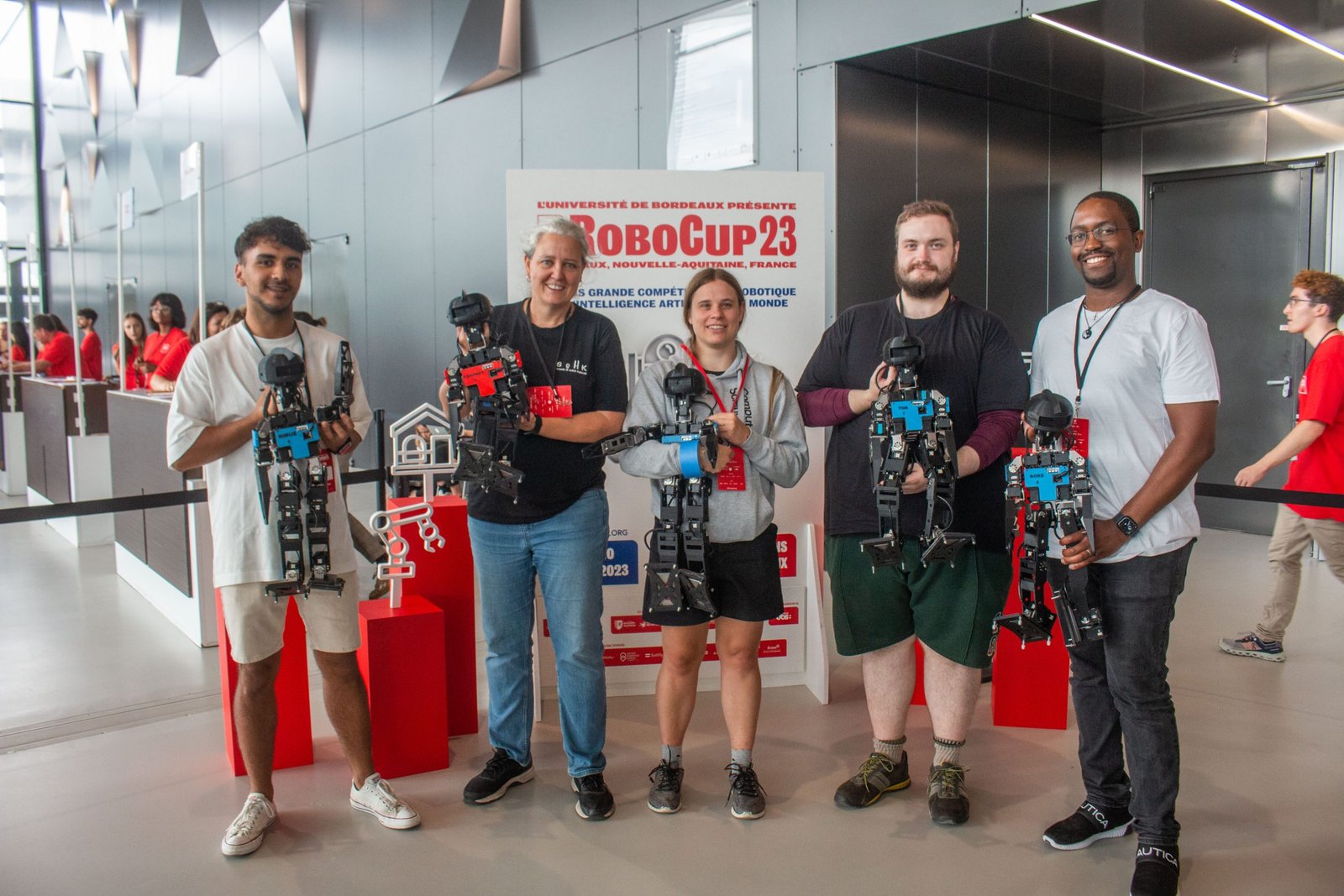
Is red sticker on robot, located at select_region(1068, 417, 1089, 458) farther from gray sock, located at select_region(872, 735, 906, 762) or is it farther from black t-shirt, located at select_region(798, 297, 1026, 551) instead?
gray sock, located at select_region(872, 735, 906, 762)

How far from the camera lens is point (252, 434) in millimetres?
2604

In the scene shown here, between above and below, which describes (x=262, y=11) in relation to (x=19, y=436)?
above

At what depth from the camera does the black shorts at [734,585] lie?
2.93 m

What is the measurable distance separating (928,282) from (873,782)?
1.50 metres

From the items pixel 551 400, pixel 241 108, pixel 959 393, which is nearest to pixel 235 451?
pixel 551 400

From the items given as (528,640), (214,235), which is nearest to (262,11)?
(214,235)

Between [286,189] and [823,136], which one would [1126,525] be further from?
[286,189]

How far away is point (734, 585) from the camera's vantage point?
2.94 meters

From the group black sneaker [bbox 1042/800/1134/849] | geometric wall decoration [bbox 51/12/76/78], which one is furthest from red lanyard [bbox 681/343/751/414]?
geometric wall decoration [bbox 51/12/76/78]

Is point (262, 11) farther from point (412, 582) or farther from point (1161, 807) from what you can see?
point (1161, 807)

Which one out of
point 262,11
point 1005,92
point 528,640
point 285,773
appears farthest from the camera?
point 262,11

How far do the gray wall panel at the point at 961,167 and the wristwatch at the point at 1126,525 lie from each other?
12.5 ft

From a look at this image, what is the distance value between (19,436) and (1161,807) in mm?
9823

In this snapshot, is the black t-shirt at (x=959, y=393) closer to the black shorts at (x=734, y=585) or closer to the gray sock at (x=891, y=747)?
the black shorts at (x=734, y=585)
